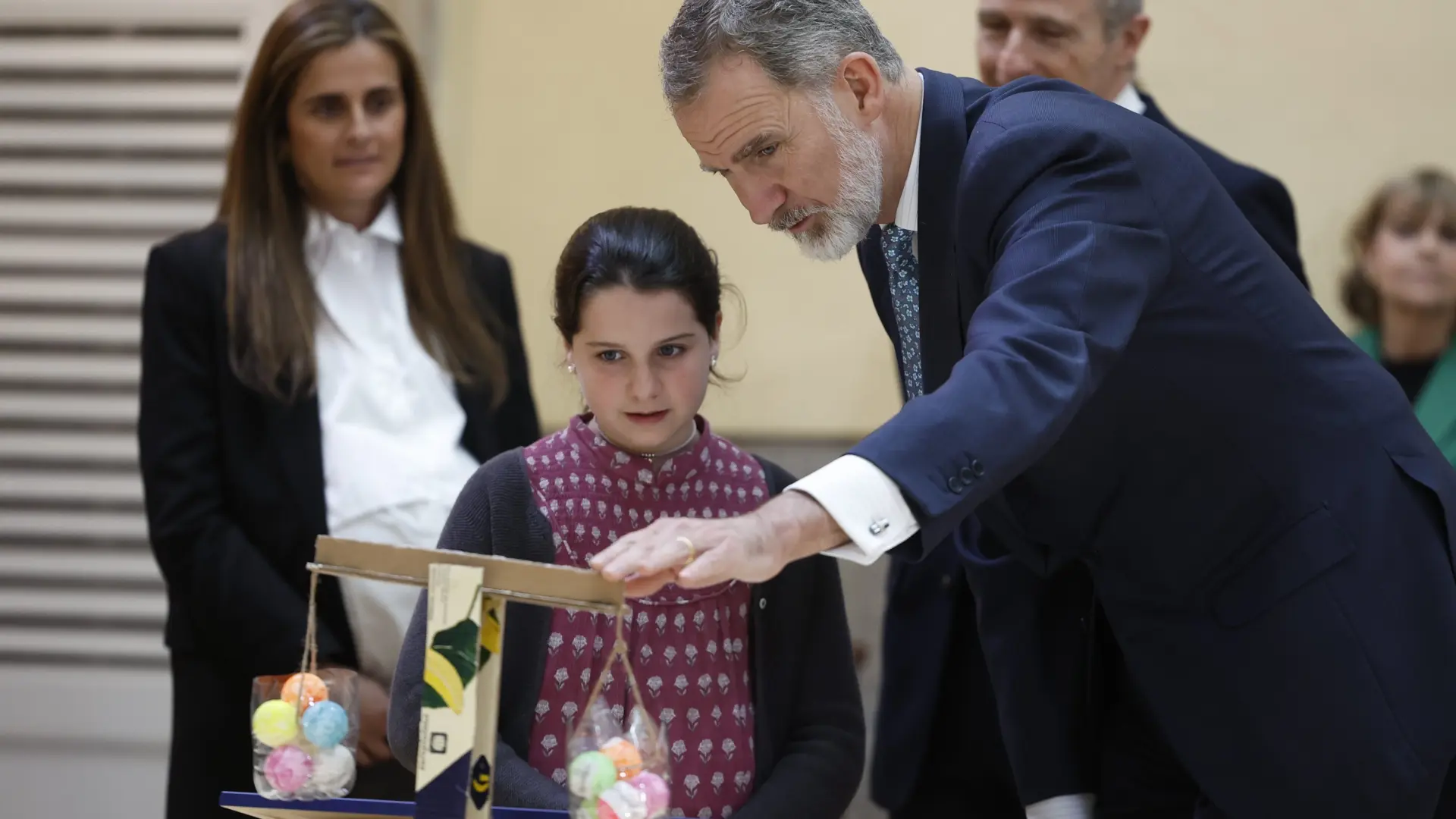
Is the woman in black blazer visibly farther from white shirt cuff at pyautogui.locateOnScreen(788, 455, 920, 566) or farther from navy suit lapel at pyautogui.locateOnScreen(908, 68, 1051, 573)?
white shirt cuff at pyautogui.locateOnScreen(788, 455, 920, 566)

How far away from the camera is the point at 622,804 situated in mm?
1431

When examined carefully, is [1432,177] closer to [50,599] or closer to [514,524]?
[514,524]

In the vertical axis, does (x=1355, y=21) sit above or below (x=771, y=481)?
above

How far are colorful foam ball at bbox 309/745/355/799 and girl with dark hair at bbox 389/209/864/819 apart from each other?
0.20m

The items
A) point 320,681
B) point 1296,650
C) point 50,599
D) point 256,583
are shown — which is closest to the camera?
point 320,681

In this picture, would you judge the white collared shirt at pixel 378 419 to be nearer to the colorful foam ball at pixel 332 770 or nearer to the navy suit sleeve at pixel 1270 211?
the colorful foam ball at pixel 332 770

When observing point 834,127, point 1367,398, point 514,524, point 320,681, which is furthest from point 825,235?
point 320,681

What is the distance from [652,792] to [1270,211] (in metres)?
1.89

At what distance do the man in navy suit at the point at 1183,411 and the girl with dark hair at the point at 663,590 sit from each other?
0.73ft

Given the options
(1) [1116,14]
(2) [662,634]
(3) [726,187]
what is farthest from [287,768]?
(3) [726,187]

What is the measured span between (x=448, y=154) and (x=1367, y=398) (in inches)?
107

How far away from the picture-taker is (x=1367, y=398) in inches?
74.1

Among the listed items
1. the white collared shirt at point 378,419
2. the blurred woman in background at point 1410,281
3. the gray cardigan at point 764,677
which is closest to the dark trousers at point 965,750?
the gray cardigan at point 764,677

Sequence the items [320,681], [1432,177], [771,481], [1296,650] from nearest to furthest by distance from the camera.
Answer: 1. [320,681]
2. [1296,650]
3. [771,481]
4. [1432,177]
